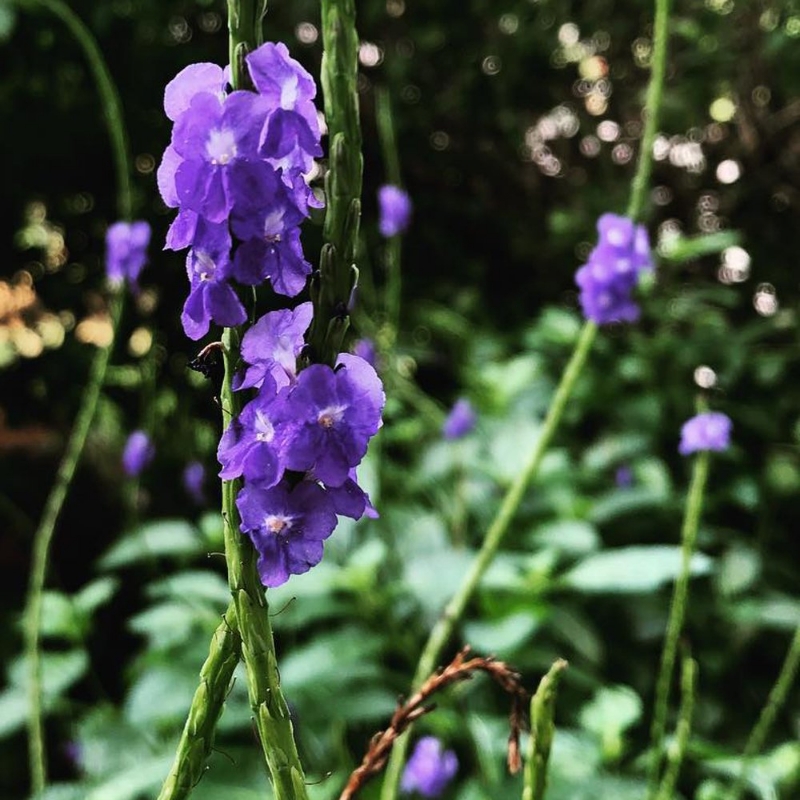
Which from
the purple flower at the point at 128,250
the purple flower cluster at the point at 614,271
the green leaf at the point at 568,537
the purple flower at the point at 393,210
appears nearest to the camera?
the purple flower cluster at the point at 614,271

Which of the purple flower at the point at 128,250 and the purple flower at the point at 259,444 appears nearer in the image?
the purple flower at the point at 259,444

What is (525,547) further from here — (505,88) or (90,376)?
(505,88)

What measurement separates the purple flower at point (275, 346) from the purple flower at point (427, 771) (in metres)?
1.00

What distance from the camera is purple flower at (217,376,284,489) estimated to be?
42 cm

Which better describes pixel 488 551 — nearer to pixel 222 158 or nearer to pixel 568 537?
pixel 222 158

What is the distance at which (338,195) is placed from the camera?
0.43m

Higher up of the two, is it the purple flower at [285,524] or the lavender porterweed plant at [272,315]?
the lavender porterweed plant at [272,315]

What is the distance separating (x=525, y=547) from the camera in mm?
2070

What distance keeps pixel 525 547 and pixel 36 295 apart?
5.59ft

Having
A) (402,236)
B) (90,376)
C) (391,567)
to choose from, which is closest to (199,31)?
(402,236)

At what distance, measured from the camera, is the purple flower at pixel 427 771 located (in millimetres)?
1298

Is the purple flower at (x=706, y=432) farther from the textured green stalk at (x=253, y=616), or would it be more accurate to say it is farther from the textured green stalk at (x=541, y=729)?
the textured green stalk at (x=253, y=616)

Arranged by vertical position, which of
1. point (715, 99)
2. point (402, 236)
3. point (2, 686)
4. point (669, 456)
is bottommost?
point (2, 686)

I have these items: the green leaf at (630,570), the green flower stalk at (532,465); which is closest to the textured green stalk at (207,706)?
the green flower stalk at (532,465)
